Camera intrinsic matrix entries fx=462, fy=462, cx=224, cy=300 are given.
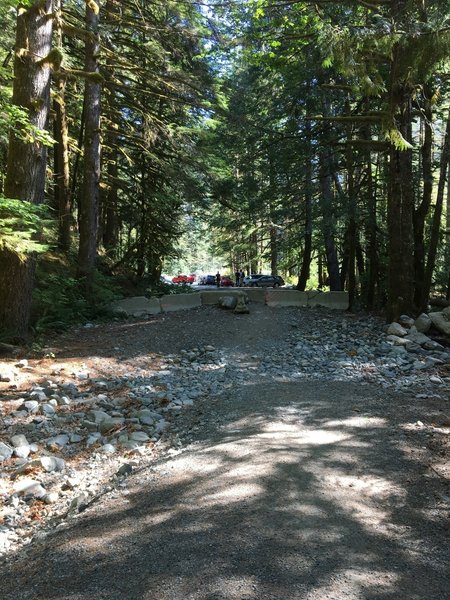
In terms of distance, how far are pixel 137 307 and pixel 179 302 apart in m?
1.53

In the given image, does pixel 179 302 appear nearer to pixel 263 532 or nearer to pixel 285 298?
pixel 285 298

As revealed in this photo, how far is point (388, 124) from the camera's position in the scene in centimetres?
918

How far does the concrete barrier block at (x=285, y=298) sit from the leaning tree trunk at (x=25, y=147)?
9685 mm

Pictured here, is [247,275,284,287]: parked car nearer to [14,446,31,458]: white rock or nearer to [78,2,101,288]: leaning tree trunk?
[78,2,101,288]: leaning tree trunk

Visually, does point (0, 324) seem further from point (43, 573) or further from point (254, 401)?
point (43, 573)

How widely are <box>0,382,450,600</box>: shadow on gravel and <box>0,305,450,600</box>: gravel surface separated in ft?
0.04

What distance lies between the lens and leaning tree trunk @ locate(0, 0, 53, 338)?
8.23 metres

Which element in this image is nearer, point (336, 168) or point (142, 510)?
point (142, 510)

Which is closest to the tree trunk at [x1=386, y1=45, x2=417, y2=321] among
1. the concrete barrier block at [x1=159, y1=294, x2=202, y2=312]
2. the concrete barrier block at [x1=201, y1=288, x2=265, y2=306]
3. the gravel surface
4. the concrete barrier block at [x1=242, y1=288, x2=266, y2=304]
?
the gravel surface

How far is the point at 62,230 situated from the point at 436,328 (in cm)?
1217

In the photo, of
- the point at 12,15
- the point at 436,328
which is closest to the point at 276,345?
the point at 436,328

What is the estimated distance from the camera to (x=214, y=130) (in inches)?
666

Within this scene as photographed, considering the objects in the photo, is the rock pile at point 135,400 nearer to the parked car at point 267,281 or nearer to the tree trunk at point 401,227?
the tree trunk at point 401,227

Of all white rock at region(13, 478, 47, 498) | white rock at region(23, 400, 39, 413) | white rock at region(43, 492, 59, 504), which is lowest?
white rock at region(43, 492, 59, 504)
